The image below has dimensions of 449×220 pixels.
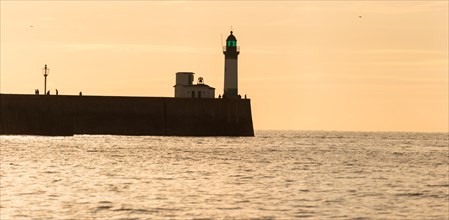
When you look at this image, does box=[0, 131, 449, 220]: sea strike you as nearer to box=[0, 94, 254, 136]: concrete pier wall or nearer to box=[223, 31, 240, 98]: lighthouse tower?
box=[0, 94, 254, 136]: concrete pier wall

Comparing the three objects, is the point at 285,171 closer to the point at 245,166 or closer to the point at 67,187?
the point at 245,166

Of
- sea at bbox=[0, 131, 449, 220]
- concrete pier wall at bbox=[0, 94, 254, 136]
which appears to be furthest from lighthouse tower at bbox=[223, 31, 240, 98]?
sea at bbox=[0, 131, 449, 220]

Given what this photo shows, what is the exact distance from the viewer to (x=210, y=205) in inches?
1417

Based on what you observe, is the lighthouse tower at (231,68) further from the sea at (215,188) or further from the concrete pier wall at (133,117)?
the sea at (215,188)

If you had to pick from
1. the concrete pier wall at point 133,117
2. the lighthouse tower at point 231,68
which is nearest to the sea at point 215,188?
the concrete pier wall at point 133,117

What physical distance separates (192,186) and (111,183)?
3302mm

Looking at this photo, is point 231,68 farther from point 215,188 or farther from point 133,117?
point 215,188

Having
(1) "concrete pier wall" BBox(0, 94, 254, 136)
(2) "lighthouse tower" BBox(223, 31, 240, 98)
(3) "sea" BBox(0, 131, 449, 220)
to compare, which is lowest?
(3) "sea" BBox(0, 131, 449, 220)

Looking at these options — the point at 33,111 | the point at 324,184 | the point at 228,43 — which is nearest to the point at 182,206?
the point at 324,184

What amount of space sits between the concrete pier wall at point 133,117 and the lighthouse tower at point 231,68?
1859 millimetres

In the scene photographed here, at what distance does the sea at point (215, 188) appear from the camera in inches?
1351

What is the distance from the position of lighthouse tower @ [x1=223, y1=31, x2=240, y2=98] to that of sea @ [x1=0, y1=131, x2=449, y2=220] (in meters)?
37.6

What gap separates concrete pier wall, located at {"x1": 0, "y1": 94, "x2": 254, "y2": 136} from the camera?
10112 centimetres

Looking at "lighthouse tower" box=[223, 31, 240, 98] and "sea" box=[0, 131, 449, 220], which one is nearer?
"sea" box=[0, 131, 449, 220]
